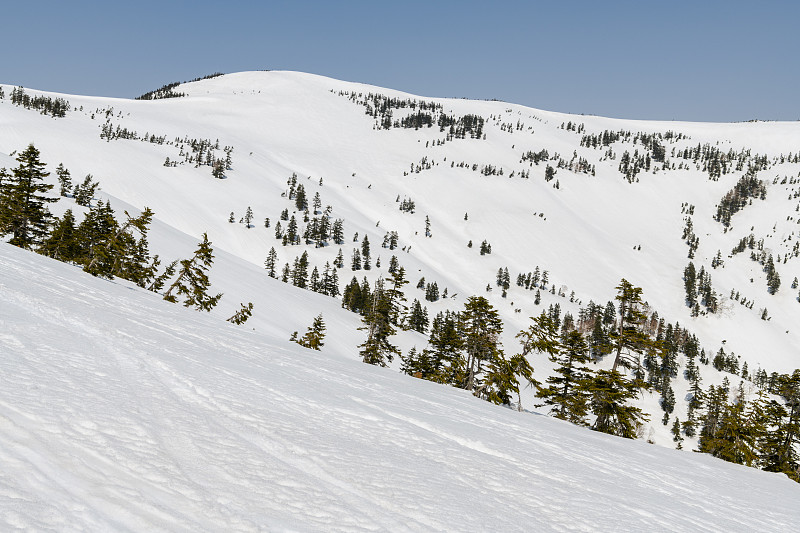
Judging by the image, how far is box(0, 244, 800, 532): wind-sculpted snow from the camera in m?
3.36

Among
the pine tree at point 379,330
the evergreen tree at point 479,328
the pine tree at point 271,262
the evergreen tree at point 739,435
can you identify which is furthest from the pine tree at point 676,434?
the pine tree at point 271,262

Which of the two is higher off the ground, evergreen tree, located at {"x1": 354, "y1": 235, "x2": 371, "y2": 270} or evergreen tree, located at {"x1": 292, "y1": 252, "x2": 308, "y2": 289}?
evergreen tree, located at {"x1": 354, "y1": 235, "x2": 371, "y2": 270}

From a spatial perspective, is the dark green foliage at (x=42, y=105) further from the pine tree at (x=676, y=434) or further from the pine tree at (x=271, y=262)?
the pine tree at (x=676, y=434)

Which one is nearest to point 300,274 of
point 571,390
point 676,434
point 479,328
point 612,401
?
point 479,328

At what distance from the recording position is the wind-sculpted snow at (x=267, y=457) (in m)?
3.36

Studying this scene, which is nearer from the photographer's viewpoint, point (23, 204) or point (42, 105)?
point (23, 204)

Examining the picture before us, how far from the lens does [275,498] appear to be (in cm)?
376

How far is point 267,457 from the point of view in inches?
182

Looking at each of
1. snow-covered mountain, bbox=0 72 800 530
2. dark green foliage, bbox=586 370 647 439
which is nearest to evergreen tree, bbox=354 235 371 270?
snow-covered mountain, bbox=0 72 800 530

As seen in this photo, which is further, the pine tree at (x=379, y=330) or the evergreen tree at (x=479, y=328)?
the pine tree at (x=379, y=330)

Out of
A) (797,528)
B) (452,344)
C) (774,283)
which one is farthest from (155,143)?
(774,283)

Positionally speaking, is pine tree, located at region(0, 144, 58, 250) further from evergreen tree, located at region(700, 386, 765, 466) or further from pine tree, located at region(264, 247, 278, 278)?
pine tree, located at region(264, 247, 278, 278)

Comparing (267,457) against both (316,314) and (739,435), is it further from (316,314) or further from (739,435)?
(316,314)

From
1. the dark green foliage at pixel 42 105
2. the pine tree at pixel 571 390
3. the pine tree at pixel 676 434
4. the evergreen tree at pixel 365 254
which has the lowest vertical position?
the pine tree at pixel 676 434
